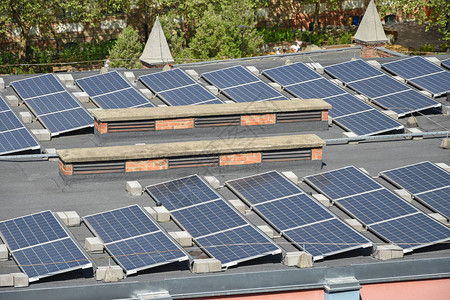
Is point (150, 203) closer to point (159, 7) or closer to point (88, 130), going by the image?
point (88, 130)

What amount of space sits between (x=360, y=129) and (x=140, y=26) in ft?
177

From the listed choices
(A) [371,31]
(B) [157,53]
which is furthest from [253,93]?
(A) [371,31]

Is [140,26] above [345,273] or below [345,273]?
below

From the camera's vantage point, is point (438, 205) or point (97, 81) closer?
point (438, 205)

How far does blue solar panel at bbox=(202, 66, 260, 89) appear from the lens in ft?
157

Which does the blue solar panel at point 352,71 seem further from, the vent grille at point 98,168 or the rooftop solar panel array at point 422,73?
the vent grille at point 98,168

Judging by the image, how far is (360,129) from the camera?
42.8 m

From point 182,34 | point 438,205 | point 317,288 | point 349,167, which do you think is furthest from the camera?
point 182,34

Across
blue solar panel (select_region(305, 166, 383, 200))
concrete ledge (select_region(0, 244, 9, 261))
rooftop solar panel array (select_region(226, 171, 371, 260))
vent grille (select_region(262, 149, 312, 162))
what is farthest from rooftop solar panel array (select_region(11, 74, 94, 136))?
concrete ledge (select_region(0, 244, 9, 261))

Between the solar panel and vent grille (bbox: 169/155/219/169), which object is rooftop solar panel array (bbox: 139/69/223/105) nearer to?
vent grille (bbox: 169/155/219/169)

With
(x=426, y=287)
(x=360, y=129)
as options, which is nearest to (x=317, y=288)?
(x=426, y=287)

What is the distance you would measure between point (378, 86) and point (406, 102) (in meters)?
2.31

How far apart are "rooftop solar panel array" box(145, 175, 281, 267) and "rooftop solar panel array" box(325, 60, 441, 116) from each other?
45.8ft

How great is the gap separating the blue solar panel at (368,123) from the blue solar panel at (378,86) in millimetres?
2853
